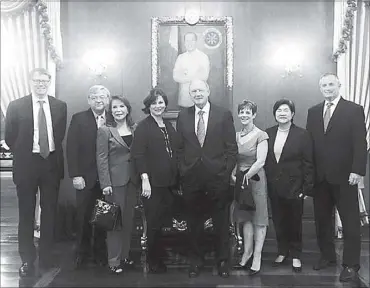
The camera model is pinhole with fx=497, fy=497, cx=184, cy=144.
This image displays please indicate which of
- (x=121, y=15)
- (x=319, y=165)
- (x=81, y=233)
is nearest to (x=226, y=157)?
(x=319, y=165)

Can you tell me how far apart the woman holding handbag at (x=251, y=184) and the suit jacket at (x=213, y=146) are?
13cm

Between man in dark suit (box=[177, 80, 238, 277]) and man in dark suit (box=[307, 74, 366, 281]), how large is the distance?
52 cm

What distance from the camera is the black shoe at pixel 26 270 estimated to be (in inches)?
107

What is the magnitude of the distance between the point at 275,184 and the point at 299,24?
1069mm

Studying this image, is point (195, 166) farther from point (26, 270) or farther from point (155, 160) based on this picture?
point (26, 270)

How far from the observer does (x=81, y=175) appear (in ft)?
9.44

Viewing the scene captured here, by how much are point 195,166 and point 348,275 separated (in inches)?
40.2

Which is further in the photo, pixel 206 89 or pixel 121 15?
pixel 121 15

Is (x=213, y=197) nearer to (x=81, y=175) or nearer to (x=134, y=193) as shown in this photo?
(x=134, y=193)

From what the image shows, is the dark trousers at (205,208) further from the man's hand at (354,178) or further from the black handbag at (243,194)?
the man's hand at (354,178)

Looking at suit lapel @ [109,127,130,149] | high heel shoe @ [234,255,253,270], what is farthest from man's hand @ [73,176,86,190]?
high heel shoe @ [234,255,253,270]

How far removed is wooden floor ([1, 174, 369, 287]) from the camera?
2.63 meters

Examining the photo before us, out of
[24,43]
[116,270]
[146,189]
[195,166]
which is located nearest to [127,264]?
[116,270]

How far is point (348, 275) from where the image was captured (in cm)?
271
